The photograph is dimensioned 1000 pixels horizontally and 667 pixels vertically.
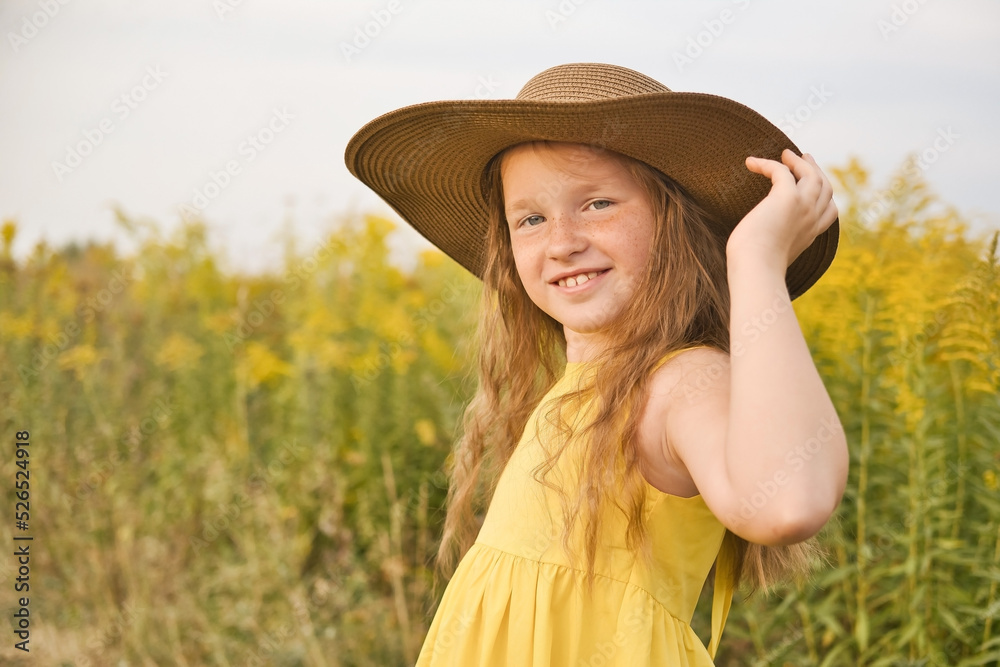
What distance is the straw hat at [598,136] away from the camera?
133 cm

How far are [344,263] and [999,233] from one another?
8.39 ft

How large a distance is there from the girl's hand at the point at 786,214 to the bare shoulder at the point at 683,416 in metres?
0.19

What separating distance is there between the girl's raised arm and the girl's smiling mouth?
36 cm

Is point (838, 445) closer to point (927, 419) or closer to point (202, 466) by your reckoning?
point (927, 419)

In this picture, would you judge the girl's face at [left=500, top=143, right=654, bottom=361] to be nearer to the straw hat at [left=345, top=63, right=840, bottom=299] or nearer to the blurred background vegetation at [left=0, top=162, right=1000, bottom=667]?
the straw hat at [left=345, top=63, right=840, bottom=299]

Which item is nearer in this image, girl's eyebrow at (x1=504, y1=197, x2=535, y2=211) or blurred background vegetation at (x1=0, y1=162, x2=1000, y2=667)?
girl's eyebrow at (x1=504, y1=197, x2=535, y2=211)

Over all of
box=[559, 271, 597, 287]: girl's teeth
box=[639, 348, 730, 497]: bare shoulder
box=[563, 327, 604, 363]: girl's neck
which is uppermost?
box=[559, 271, 597, 287]: girl's teeth

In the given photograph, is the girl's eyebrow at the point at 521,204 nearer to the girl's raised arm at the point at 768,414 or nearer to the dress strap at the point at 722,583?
the girl's raised arm at the point at 768,414

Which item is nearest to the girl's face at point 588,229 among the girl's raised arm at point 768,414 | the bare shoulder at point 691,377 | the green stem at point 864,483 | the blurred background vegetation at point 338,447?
the bare shoulder at point 691,377

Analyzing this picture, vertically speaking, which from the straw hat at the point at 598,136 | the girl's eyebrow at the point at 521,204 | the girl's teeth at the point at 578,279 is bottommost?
the girl's teeth at the point at 578,279

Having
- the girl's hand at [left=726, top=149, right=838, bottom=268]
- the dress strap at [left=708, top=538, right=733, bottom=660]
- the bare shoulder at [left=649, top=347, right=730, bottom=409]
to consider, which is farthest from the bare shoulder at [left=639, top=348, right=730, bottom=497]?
the dress strap at [left=708, top=538, right=733, bottom=660]

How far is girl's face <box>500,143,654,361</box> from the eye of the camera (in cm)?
144

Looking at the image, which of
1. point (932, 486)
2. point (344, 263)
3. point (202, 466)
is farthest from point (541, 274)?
point (202, 466)

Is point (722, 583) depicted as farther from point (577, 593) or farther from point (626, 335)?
point (626, 335)
